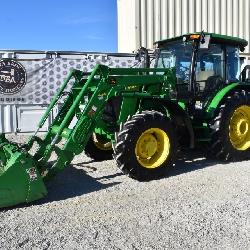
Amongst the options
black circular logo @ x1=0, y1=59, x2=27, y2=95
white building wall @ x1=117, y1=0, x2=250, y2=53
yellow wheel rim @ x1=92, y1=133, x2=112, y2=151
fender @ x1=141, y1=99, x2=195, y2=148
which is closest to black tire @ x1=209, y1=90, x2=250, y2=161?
fender @ x1=141, y1=99, x2=195, y2=148

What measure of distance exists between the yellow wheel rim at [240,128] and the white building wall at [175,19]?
6.19m

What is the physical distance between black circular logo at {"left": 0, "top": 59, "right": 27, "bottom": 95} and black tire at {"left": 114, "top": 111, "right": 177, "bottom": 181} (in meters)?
5.09

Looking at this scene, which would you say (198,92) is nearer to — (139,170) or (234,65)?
(234,65)

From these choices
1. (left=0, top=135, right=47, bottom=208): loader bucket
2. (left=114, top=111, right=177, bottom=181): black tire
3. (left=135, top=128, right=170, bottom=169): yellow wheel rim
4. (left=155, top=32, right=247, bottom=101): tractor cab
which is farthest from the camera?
(left=155, top=32, right=247, bottom=101): tractor cab

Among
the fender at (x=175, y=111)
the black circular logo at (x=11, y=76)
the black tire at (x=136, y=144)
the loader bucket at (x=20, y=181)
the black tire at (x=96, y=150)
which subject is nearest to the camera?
the loader bucket at (x=20, y=181)

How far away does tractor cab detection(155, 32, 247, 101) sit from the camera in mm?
6547

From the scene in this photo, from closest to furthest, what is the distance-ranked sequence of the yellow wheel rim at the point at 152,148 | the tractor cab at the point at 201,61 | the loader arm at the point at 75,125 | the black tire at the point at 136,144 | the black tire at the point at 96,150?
the loader arm at the point at 75,125
the black tire at the point at 136,144
the yellow wheel rim at the point at 152,148
the tractor cab at the point at 201,61
the black tire at the point at 96,150

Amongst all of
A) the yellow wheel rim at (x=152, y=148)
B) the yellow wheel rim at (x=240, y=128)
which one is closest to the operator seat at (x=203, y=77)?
the yellow wheel rim at (x=240, y=128)

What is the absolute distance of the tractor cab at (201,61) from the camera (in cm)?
655

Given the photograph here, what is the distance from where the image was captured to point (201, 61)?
6.68 metres

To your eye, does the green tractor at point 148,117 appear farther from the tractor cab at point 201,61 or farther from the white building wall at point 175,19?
the white building wall at point 175,19

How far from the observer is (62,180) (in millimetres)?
5746

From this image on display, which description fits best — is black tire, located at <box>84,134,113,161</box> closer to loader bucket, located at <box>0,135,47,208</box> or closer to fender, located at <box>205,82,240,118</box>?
fender, located at <box>205,82,240,118</box>

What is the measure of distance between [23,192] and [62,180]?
1266 mm
